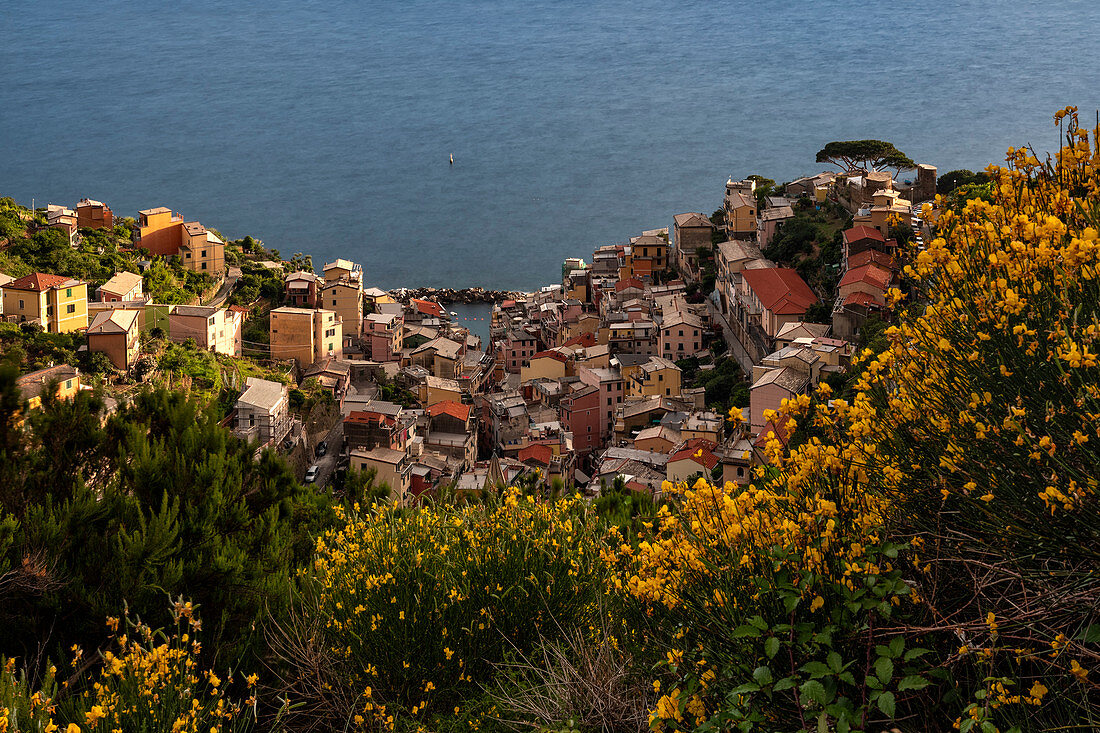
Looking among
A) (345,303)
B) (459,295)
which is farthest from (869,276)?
(459,295)

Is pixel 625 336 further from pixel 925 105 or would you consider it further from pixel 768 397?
pixel 925 105

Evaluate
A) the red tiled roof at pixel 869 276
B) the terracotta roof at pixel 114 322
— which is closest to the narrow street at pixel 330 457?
the terracotta roof at pixel 114 322

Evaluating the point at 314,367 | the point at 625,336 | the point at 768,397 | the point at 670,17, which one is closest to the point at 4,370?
the point at 768,397

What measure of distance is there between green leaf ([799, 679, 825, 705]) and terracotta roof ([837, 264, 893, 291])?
1496cm

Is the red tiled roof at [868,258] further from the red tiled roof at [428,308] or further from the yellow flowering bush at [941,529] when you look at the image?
the yellow flowering bush at [941,529]

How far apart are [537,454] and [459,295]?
17.5 meters

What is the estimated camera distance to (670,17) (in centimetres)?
8481

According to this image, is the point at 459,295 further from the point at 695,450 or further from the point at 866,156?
the point at 695,450

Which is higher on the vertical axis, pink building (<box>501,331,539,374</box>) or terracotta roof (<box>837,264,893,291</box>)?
terracotta roof (<box>837,264,893,291</box>)

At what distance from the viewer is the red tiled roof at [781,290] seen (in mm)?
18578

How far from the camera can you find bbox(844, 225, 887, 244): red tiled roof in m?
18.2

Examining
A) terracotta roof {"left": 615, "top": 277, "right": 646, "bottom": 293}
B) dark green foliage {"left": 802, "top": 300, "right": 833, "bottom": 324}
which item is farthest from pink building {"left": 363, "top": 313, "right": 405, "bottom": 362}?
dark green foliage {"left": 802, "top": 300, "right": 833, "bottom": 324}

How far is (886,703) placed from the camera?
2189 millimetres

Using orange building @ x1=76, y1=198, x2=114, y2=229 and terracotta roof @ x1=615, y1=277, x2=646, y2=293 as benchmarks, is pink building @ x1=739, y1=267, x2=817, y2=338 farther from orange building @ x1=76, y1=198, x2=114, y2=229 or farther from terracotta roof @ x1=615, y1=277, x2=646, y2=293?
orange building @ x1=76, y1=198, x2=114, y2=229
